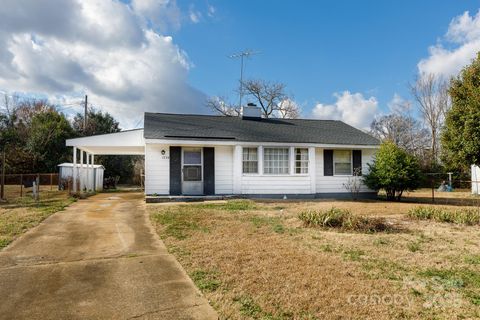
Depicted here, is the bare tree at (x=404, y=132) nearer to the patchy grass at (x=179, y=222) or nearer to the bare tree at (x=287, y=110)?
the bare tree at (x=287, y=110)

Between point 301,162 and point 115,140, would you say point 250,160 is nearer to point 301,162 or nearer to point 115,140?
point 301,162

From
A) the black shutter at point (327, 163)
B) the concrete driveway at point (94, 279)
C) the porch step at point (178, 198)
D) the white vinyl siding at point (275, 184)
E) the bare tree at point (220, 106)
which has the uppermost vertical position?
the bare tree at point (220, 106)

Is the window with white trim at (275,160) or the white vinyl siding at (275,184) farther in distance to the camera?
the window with white trim at (275,160)

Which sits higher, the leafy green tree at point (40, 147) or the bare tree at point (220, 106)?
the bare tree at point (220, 106)

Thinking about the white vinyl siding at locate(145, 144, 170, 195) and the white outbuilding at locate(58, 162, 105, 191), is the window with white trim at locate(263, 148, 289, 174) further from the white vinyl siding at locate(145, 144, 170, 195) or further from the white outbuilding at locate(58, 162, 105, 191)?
the white outbuilding at locate(58, 162, 105, 191)

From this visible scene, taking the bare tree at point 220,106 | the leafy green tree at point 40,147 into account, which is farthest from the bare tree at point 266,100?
the leafy green tree at point 40,147

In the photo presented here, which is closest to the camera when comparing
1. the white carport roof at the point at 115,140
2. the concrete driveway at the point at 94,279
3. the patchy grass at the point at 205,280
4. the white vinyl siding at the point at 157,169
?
the concrete driveway at the point at 94,279

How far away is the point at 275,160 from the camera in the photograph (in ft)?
50.3

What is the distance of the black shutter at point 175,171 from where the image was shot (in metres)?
14.4

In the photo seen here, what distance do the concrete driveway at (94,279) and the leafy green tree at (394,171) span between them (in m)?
10.7

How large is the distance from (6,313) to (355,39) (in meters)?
20.1

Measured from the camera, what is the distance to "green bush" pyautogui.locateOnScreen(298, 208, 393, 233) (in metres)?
7.79

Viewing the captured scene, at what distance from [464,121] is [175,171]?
12789mm

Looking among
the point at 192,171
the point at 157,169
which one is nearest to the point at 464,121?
the point at 192,171
